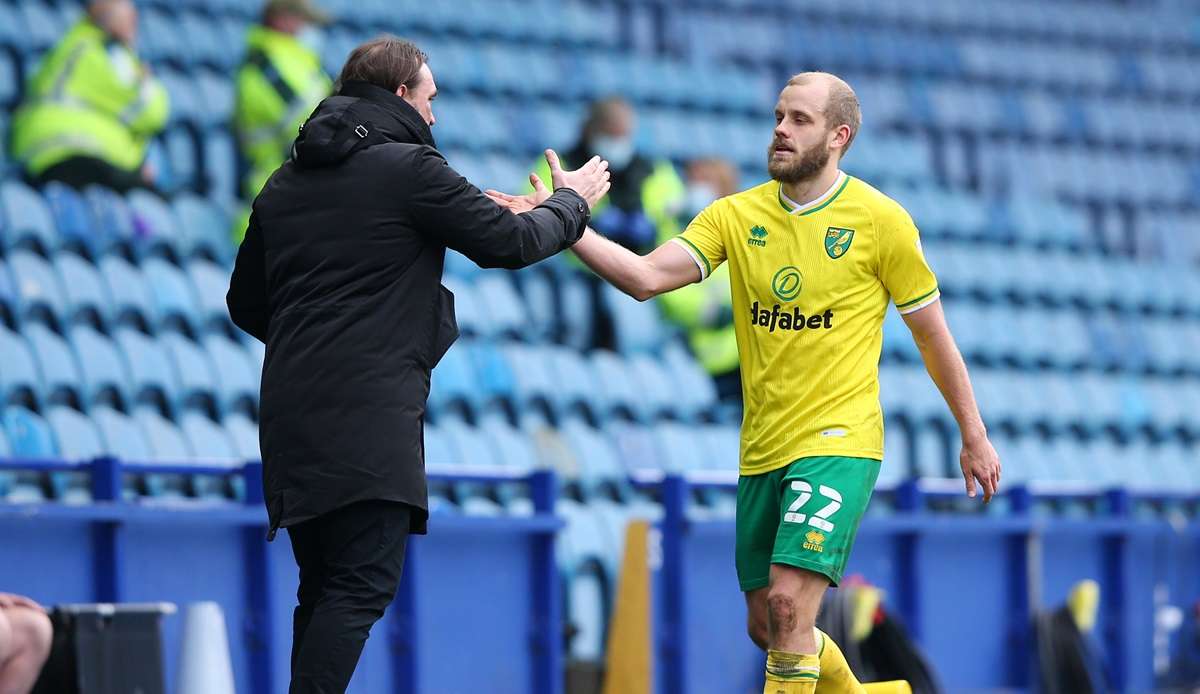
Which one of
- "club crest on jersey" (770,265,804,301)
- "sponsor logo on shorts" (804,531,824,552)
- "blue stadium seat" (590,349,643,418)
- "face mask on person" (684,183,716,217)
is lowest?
"sponsor logo on shorts" (804,531,824,552)

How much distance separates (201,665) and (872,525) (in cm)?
336


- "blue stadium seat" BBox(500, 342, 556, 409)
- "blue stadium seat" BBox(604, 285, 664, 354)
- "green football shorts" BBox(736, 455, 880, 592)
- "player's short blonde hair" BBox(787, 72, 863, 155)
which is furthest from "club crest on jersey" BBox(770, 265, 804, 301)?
"blue stadium seat" BBox(604, 285, 664, 354)

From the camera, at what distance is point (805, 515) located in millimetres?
5102

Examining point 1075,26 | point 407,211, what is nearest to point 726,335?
point 407,211

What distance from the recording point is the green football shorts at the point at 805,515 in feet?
16.7

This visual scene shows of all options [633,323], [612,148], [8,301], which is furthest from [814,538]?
[612,148]

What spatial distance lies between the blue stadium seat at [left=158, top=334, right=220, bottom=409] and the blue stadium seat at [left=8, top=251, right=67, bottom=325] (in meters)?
0.47

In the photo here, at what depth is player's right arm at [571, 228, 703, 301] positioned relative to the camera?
525 cm

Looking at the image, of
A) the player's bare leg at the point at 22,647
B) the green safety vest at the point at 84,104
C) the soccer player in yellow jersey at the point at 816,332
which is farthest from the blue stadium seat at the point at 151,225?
the soccer player in yellow jersey at the point at 816,332

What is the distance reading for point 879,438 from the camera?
532cm

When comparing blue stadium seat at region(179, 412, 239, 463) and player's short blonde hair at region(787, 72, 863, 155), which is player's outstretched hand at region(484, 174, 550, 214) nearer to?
player's short blonde hair at region(787, 72, 863, 155)

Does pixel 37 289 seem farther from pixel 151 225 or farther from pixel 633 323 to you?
pixel 633 323

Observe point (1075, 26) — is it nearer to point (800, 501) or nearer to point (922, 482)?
point (922, 482)

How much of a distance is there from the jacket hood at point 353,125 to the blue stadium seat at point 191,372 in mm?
4122
